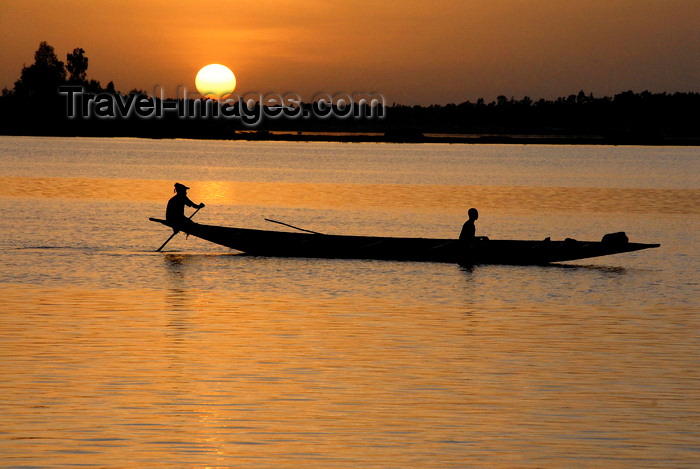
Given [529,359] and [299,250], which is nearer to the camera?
[529,359]

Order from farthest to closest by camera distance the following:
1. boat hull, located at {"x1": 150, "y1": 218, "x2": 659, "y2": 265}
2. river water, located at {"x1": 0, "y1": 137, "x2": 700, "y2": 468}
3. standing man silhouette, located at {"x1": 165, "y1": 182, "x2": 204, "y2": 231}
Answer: standing man silhouette, located at {"x1": 165, "y1": 182, "x2": 204, "y2": 231}, boat hull, located at {"x1": 150, "y1": 218, "x2": 659, "y2": 265}, river water, located at {"x1": 0, "y1": 137, "x2": 700, "y2": 468}

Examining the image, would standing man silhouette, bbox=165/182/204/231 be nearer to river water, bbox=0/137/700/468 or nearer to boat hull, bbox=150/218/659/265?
boat hull, bbox=150/218/659/265

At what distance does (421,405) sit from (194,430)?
9.23 feet

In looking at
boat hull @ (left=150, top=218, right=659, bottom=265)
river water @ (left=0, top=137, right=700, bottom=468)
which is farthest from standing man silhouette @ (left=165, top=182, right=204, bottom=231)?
river water @ (left=0, top=137, right=700, bottom=468)

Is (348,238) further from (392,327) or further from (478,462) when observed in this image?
(478,462)

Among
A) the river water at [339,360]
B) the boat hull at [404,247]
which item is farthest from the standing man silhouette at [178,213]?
the river water at [339,360]

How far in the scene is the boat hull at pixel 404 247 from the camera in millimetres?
27047

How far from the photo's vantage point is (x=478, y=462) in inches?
401

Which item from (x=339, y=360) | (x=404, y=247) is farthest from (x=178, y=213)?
(x=339, y=360)

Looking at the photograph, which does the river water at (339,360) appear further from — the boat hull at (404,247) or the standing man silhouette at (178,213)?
the standing man silhouette at (178,213)

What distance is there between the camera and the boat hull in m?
27.0

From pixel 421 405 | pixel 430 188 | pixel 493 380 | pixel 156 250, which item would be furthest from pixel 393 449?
pixel 430 188

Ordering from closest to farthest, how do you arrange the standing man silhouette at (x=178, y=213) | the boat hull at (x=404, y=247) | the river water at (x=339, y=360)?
the river water at (x=339, y=360), the boat hull at (x=404, y=247), the standing man silhouette at (x=178, y=213)

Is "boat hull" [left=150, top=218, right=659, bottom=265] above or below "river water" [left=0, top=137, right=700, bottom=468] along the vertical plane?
above
